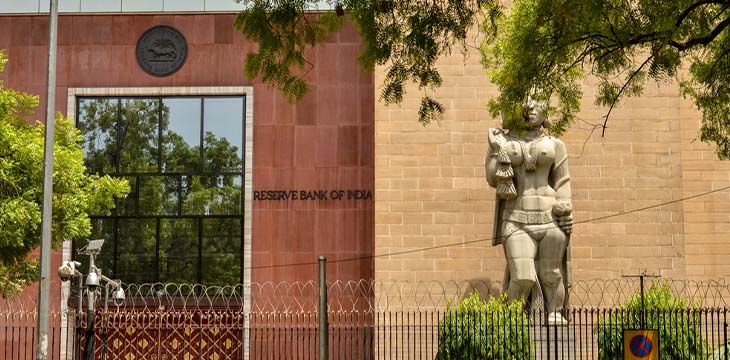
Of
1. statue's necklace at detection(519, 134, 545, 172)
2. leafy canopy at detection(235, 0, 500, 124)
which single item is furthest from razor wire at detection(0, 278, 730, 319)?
leafy canopy at detection(235, 0, 500, 124)

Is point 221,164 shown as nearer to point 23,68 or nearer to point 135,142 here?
point 135,142

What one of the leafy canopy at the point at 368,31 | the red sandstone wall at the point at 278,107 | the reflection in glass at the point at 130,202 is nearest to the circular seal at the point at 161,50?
the red sandstone wall at the point at 278,107

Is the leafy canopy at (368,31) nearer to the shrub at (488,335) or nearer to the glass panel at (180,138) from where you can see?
the shrub at (488,335)

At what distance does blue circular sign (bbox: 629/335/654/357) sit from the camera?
635 inches

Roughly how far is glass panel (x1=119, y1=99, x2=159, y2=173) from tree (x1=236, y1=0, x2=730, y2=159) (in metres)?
13.4

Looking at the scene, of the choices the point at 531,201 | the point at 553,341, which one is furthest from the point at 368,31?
the point at 553,341

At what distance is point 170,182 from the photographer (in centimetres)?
2852

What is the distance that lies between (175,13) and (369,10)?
16.7 meters

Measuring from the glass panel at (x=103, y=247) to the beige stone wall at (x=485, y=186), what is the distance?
21.5 ft

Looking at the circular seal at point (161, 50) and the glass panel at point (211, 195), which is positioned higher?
the circular seal at point (161, 50)

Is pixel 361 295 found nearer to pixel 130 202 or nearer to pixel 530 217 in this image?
pixel 130 202

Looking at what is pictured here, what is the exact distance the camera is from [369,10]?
13.1 meters

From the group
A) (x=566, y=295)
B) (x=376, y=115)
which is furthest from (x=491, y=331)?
(x=376, y=115)

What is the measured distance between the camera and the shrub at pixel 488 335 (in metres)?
19.9
